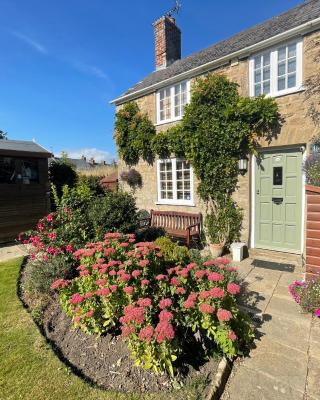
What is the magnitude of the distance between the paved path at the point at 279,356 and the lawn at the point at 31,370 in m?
1.10

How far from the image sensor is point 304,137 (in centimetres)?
524

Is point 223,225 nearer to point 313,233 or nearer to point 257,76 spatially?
point 313,233

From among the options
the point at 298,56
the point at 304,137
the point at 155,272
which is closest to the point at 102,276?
the point at 155,272

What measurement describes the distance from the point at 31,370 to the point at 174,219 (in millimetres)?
5962

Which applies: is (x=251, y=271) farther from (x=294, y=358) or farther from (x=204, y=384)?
(x=204, y=384)

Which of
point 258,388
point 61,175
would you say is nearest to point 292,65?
point 258,388

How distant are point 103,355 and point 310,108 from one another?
5938mm

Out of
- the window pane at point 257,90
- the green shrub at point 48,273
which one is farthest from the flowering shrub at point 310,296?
the window pane at point 257,90

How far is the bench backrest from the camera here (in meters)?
7.45

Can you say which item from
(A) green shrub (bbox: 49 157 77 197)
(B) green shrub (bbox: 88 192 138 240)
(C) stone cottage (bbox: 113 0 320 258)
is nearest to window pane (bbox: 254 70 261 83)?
(C) stone cottage (bbox: 113 0 320 258)

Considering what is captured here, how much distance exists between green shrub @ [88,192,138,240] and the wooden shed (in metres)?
4.81

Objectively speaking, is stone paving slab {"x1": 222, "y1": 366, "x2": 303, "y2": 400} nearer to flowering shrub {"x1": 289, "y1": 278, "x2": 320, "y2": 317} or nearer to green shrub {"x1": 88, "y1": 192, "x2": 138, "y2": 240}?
flowering shrub {"x1": 289, "y1": 278, "x2": 320, "y2": 317}

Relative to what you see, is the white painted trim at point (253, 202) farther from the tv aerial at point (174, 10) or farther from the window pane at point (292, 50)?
the tv aerial at point (174, 10)

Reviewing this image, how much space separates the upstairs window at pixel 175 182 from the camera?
782 cm
